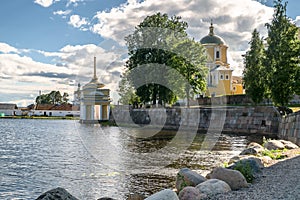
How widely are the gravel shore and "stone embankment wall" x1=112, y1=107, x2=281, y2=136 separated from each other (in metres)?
19.2

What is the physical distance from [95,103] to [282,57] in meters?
40.5

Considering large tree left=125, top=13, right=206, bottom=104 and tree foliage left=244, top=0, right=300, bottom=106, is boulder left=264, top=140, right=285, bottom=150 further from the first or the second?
large tree left=125, top=13, right=206, bottom=104

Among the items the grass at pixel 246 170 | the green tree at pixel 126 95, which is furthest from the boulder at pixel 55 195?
the green tree at pixel 126 95

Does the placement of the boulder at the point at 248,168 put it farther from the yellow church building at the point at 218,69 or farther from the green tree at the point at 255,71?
the yellow church building at the point at 218,69

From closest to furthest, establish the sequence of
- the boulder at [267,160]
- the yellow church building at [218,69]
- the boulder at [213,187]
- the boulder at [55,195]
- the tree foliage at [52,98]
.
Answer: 1. the boulder at [55,195]
2. the boulder at [213,187]
3. the boulder at [267,160]
4. the yellow church building at [218,69]
5. the tree foliage at [52,98]

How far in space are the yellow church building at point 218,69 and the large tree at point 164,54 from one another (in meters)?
26.2

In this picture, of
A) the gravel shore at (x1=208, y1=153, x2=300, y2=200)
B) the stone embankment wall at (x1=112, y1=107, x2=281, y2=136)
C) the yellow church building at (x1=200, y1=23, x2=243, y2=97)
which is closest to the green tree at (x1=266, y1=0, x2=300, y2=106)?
the stone embankment wall at (x1=112, y1=107, x2=281, y2=136)

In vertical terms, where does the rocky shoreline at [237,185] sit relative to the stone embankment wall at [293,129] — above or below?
below

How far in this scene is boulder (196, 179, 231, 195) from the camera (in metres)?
8.08

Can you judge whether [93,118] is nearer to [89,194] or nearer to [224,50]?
[224,50]

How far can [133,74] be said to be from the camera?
48.9 meters

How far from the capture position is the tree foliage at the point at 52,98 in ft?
502

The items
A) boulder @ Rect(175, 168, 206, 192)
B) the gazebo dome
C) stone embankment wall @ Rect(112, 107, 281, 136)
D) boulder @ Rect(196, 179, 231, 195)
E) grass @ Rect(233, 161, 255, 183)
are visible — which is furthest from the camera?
the gazebo dome

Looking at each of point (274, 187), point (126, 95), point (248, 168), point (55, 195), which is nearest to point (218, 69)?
point (126, 95)
